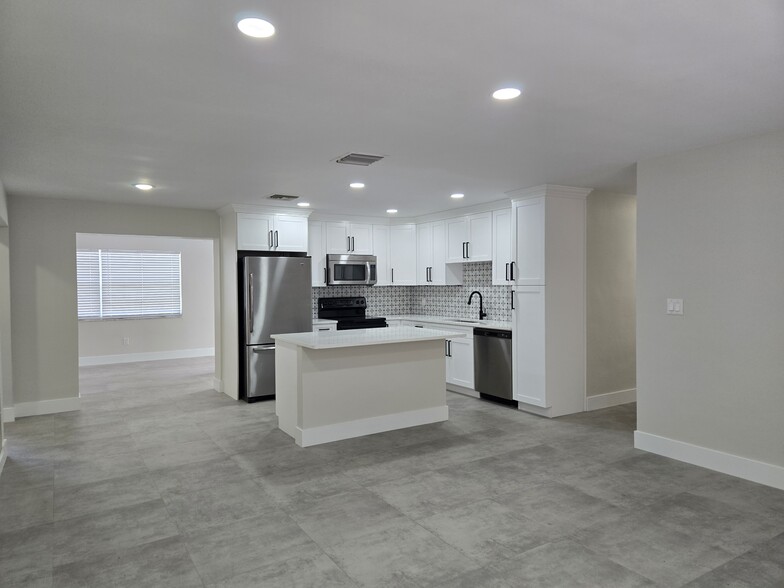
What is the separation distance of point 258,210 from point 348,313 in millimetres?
2005

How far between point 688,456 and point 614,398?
183 centimetres

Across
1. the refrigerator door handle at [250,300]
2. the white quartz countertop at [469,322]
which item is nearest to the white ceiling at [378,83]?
the refrigerator door handle at [250,300]

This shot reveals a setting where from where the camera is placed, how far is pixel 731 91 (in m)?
2.61

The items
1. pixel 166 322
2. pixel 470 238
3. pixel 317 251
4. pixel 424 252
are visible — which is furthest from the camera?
pixel 166 322

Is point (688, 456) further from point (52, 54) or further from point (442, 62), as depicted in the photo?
point (52, 54)

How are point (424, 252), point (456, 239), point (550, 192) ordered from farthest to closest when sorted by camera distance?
1. point (424, 252)
2. point (456, 239)
3. point (550, 192)

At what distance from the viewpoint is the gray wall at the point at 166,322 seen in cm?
900

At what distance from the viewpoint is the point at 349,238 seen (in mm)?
7109

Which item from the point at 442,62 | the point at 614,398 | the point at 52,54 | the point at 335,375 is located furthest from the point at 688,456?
the point at 52,54

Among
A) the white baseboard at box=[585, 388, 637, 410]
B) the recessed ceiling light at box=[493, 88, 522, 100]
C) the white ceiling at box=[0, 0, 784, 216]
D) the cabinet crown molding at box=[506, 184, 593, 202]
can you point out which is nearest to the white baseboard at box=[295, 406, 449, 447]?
the white baseboard at box=[585, 388, 637, 410]

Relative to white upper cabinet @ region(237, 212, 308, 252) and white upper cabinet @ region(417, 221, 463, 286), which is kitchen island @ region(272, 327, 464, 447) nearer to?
white upper cabinet @ region(237, 212, 308, 252)

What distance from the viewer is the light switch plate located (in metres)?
3.87

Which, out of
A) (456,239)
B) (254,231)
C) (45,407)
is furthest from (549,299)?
(45,407)

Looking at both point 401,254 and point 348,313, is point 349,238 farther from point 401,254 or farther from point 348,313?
point 348,313
